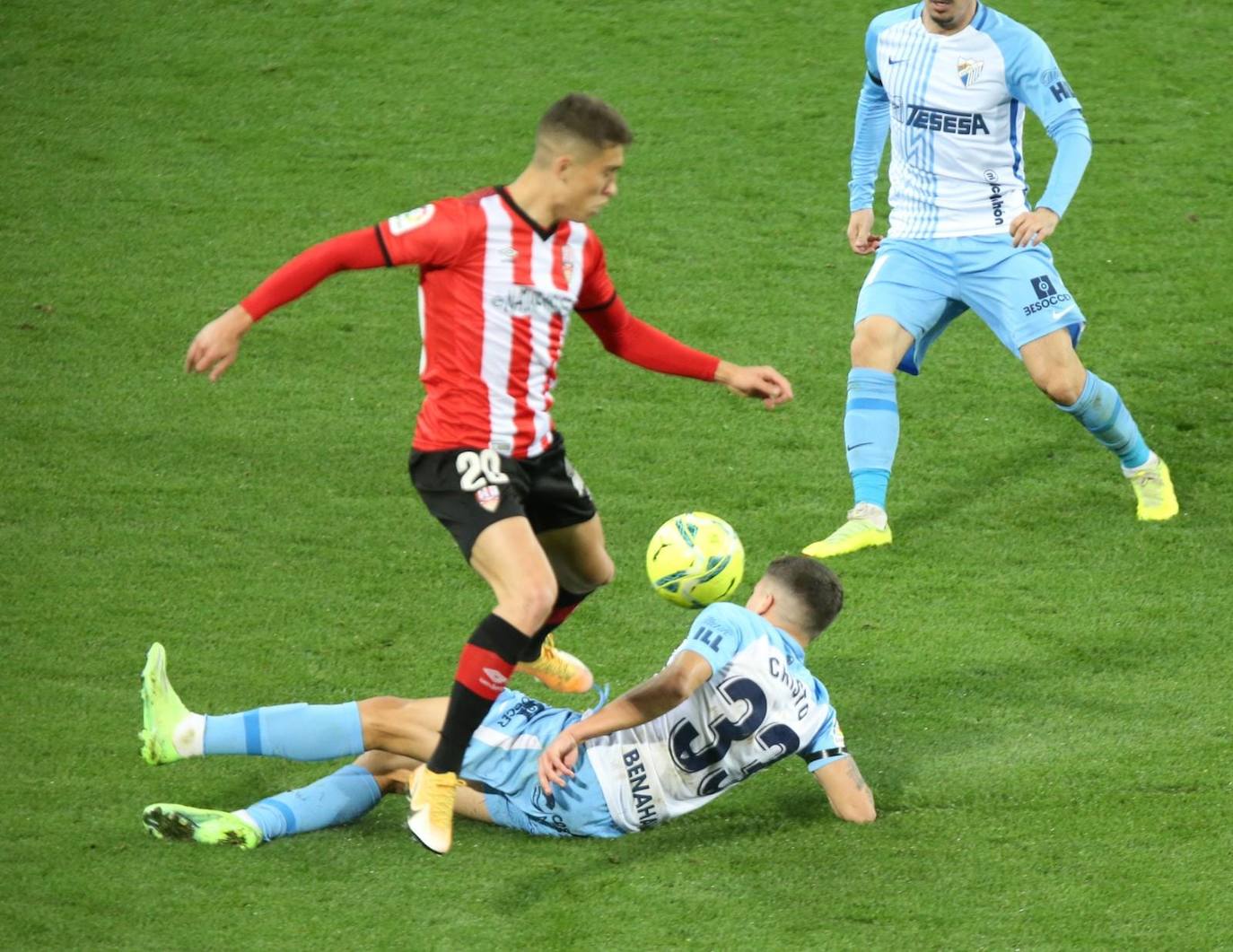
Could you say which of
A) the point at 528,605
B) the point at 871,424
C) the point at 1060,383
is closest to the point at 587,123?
the point at 528,605

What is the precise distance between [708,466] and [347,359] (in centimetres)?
197

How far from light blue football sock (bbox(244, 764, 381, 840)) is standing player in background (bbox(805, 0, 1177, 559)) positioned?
2.33 metres

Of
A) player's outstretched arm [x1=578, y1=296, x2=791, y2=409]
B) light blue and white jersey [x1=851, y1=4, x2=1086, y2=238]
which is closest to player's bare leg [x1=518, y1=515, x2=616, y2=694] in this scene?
player's outstretched arm [x1=578, y1=296, x2=791, y2=409]

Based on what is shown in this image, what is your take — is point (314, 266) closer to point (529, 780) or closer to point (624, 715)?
point (624, 715)

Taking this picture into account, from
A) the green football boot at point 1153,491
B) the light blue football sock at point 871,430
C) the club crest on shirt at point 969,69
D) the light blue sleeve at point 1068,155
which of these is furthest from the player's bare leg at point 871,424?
the green football boot at point 1153,491

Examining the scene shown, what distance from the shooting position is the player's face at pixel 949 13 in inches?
250

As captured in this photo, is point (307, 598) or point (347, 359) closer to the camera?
point (307, 598)

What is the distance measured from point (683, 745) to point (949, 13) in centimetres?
326

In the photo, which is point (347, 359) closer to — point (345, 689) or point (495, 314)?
point (345, 689)

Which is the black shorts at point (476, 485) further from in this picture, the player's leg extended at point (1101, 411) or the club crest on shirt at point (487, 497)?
the player's leg extended at point (1101, 411)

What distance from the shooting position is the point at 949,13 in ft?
20.9

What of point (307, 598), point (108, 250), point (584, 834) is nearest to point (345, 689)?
point (307, 598)

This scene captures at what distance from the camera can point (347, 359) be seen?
816cm

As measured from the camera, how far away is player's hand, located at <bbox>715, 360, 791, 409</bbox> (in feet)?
15.7
